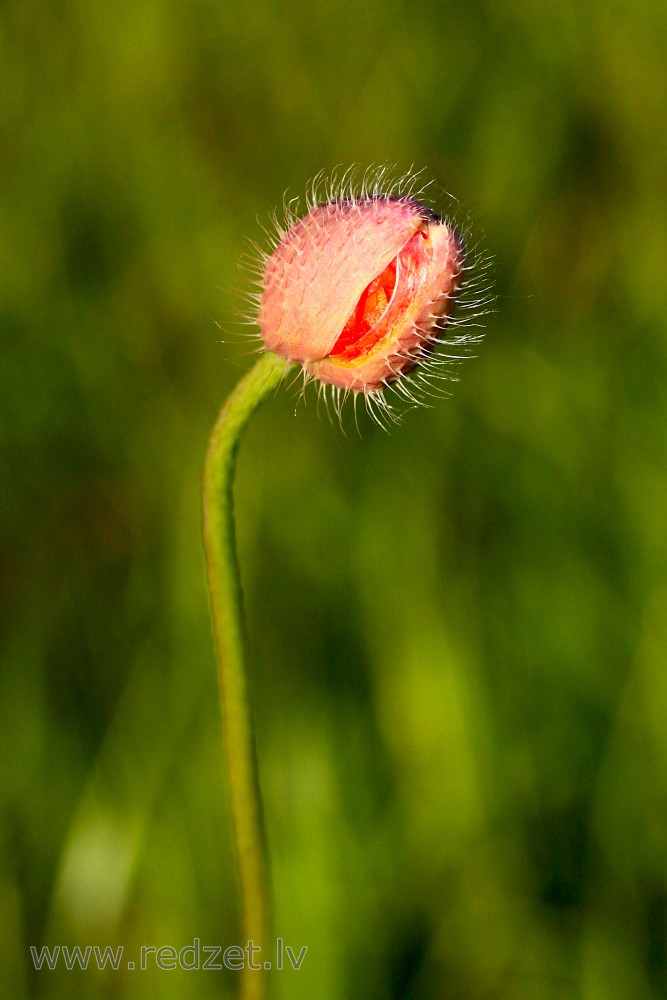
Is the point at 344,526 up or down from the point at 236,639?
up

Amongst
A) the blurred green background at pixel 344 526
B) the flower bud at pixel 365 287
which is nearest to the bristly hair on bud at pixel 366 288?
the flower bud at pixel 365 287

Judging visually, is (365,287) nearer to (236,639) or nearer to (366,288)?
(366,288)

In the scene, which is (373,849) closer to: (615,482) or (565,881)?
(565,881)

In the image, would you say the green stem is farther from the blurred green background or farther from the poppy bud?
the blurred green background

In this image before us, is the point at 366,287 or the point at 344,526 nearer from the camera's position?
the point at 366,287

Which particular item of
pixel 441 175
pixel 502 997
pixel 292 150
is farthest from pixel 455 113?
pixel 502 997

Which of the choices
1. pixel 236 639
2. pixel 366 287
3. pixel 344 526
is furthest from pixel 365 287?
pixel 344 526

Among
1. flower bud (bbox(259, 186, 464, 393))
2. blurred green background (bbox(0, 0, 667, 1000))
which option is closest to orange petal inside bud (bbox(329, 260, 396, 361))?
flower bud (bbox(259, 186, 464, 393))
